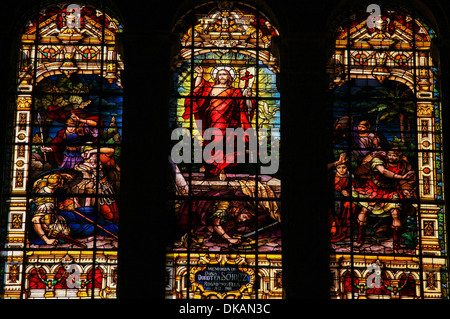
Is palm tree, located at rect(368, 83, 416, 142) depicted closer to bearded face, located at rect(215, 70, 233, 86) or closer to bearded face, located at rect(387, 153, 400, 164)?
bearded face, located at rect(387, 153, 400, 164)

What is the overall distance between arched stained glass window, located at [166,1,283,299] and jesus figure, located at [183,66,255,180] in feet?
0.05

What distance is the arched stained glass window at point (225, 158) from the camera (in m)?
17.3

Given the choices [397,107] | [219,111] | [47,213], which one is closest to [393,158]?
[397,107]

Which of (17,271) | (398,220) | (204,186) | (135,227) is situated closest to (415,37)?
(398,220)

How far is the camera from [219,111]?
18203 mm

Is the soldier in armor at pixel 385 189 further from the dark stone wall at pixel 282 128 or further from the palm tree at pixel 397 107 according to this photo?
the dark stone wall at pixel 282 128

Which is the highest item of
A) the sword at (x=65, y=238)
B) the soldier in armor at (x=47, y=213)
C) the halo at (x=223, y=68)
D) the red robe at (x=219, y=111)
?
the halo at (x=223, y=68)

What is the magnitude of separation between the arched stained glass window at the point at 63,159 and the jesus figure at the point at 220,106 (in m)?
1.26

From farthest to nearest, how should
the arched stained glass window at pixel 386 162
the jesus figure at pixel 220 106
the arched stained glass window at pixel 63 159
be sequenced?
the jesus figure at pixel 220 106 < the arched stained glass window at pixel 386 162 < the arched stained glass window at pixel 63 159

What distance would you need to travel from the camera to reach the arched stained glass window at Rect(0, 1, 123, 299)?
17250mm

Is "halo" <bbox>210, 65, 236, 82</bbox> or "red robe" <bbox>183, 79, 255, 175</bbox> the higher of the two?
"halo" <bbox>210, 65, 236, 82</bbox>

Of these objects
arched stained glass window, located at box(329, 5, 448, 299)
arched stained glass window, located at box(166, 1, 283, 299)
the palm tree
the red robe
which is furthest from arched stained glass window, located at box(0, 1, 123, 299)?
the palm tree

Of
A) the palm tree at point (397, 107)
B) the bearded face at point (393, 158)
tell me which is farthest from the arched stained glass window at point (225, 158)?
the bearded face at point (393, 158)

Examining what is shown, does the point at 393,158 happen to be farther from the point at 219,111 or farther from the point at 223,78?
the point at 223,78
